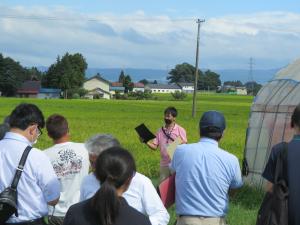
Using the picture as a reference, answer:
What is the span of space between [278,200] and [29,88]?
392ft

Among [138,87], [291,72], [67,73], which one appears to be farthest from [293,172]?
[138,87]

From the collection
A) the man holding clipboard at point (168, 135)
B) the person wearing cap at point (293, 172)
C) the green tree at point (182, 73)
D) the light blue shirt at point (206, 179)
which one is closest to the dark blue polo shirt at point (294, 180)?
the person wearing cap at point (293, 172)

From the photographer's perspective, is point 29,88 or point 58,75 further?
point 29,88

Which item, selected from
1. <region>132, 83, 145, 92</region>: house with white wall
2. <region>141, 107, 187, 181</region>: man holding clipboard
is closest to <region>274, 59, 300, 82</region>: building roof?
<region>141, 107, 187, 181</region>: man holding clipboard

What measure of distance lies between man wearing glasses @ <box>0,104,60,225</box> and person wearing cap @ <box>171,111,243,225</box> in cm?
112

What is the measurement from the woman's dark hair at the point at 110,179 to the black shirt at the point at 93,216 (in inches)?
2.4

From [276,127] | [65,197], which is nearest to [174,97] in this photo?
[276,127]

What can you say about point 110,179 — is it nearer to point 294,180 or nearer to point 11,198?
point 11,198

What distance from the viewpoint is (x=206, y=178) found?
5371mm

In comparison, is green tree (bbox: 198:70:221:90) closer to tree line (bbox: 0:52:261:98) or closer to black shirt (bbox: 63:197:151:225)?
tree line (bbox: 0:52:261:98)

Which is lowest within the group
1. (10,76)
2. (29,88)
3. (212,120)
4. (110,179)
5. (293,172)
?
(29,88)

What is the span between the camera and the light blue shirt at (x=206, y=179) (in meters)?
5.36

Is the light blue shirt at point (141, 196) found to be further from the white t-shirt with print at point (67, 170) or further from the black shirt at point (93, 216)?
the white t-shirt with print at point (67, 170)

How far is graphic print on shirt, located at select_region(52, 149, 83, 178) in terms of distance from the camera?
5.88 metres
